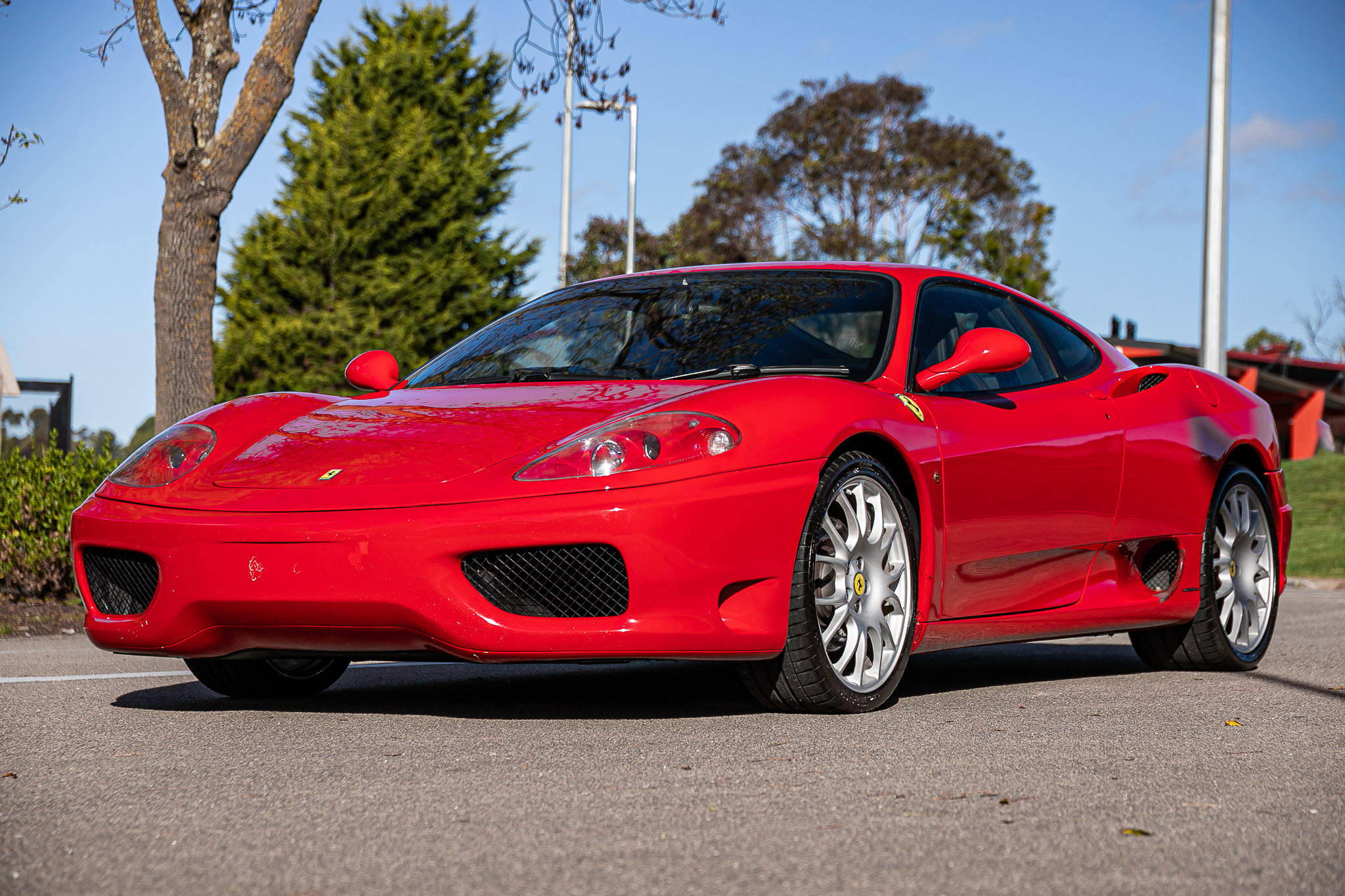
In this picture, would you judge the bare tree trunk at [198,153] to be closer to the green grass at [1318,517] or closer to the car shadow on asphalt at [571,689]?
the car shadow on asphalt at [571,689]

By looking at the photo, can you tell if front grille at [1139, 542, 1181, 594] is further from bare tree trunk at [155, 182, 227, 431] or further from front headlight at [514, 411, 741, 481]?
bare tree trunk at [155, 182, 227, 431]

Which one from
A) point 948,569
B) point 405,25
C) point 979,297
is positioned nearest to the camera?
point 948,569

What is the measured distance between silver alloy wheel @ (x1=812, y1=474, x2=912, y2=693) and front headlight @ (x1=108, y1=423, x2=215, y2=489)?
70.7 inches

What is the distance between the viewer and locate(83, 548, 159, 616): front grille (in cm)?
430

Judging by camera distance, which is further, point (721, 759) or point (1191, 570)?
point (1191, 570)

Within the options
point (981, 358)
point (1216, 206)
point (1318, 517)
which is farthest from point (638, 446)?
point (1318, 517)

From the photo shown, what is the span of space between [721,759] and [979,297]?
252 centimetres

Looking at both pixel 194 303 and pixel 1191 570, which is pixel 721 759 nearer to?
pixel 1191 570

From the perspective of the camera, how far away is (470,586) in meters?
3.88

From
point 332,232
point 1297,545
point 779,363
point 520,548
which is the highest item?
point 332,232

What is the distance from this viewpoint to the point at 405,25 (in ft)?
106

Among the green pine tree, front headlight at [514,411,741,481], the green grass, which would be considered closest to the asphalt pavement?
front headlight at [514,411,741,481]

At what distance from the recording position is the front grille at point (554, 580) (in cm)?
390


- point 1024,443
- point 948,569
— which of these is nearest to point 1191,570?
point 1024,443
